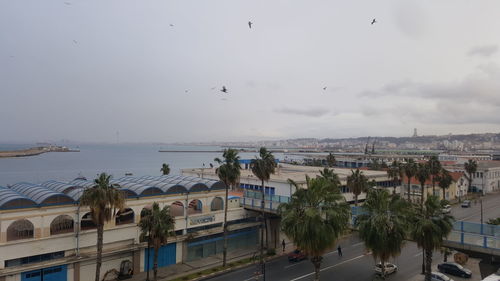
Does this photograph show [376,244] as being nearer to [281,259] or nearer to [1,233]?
[281,259]

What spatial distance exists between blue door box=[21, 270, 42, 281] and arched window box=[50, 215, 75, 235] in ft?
11.4

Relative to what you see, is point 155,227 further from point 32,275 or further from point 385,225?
point 385,225

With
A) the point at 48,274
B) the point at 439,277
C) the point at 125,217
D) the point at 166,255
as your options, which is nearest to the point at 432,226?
the point at 439,277

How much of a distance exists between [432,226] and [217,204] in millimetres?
26442

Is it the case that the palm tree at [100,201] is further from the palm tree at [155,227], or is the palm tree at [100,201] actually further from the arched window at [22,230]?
the arched window at [22,230]

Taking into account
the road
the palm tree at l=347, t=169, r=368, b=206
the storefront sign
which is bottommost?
the road

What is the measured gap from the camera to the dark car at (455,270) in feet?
111

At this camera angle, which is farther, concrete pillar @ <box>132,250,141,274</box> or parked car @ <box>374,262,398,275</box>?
concrete pillar @ <box>132,250,141,274</box>

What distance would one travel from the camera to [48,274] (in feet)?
94.0

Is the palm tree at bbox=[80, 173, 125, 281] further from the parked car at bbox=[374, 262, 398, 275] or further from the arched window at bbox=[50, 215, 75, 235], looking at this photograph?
the parked car at bbox=[374, 262, 398, 275]

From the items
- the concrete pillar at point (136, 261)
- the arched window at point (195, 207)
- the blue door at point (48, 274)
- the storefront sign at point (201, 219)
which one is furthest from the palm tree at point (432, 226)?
the blue door at point (48, 274)

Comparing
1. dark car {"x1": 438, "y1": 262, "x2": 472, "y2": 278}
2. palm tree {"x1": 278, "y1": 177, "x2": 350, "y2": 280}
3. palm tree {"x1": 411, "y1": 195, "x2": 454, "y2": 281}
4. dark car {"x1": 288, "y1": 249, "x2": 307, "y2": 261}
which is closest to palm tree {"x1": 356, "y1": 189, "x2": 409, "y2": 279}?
palm tree {"x1": 411, "y1": 195, "x2": 454, "y2": 281}

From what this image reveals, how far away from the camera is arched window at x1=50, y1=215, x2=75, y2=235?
100ft

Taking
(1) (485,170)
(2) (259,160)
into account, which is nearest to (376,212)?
(2) (259,160)
